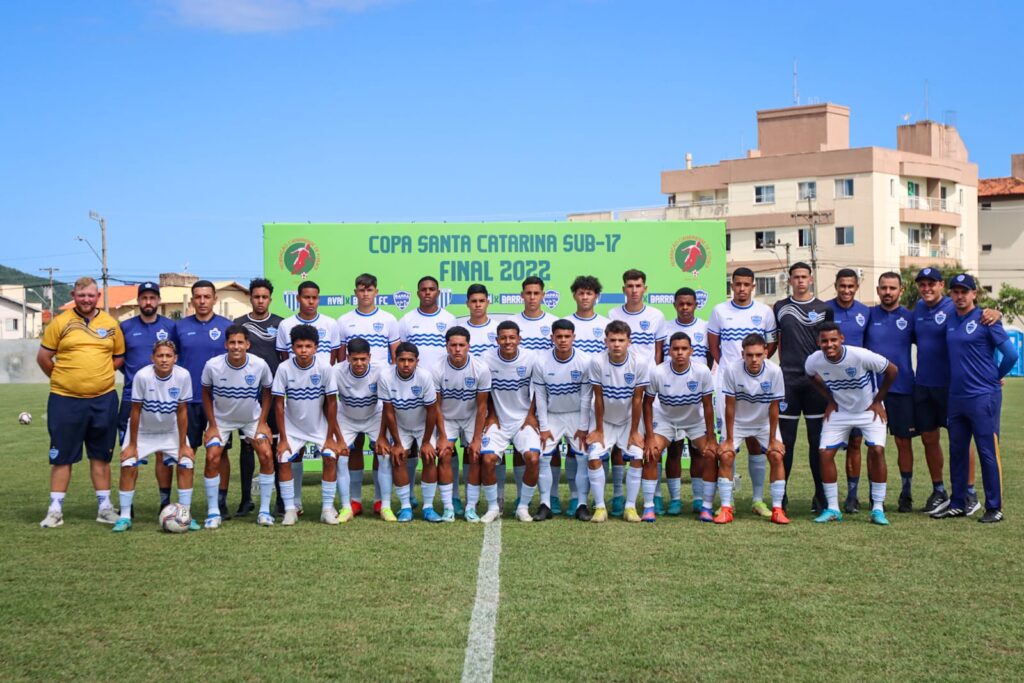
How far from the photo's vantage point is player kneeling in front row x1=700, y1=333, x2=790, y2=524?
29.0 feet

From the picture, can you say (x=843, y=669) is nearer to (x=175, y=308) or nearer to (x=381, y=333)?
(x=381, y=333)

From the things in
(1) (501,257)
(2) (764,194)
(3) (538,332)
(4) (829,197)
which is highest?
(2) (764,194)

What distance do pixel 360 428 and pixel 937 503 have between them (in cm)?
498

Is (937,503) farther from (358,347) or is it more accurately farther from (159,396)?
(159,396)

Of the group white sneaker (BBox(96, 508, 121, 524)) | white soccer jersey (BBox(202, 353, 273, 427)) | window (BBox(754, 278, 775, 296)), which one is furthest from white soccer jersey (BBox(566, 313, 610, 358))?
window (BBox(754, 278, 775, 296))

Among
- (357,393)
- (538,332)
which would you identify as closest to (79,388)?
(357,393)

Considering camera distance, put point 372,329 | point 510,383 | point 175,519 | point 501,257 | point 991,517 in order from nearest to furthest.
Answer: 1. point 175,519
2. point 991,517
3. point 510,383
4. point 372,329
5. point 501,257

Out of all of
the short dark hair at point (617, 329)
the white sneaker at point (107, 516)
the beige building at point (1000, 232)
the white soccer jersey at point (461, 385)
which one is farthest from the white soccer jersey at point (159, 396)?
the beige building at point (1000, 232)

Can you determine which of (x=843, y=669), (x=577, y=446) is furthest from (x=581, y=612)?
(x=577, y=446)

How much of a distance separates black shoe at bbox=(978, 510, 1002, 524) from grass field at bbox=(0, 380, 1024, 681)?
0.20 m

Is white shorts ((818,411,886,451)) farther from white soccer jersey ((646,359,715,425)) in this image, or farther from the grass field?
white soccer jersey ((646,359,715,425))

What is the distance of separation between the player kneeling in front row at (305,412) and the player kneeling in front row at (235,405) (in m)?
0.12

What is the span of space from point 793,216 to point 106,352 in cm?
4780

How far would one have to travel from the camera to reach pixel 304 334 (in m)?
8.85
